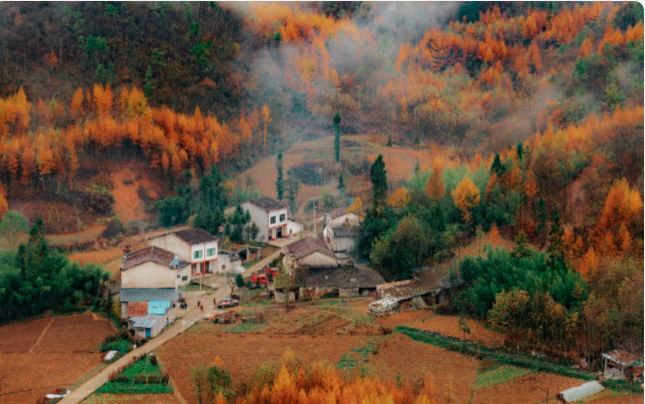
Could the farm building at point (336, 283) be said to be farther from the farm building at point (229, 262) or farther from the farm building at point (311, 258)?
the farm building at point (229, 262)

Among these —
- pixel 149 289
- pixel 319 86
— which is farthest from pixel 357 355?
pixel 319 86

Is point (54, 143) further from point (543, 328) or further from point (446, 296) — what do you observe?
point (543, 328)

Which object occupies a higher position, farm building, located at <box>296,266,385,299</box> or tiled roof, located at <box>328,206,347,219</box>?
tiled roof, located at <box>328,206,347,219</box>

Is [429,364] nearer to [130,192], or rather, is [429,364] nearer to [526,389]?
[526,389]

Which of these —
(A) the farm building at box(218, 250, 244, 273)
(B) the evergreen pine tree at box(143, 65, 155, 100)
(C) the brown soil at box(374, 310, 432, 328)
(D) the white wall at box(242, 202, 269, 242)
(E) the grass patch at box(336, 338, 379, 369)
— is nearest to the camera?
(E) the grass patch at box(336, 338, 379, 369)

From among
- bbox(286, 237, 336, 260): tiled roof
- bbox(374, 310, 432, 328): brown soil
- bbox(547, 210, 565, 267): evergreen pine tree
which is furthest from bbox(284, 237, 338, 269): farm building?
bbox(547, 210, 565, 267): evergreen pine tree

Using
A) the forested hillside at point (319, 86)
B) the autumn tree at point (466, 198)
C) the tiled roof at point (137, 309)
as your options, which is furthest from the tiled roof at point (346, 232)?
the tiled roof at point (137, 309)

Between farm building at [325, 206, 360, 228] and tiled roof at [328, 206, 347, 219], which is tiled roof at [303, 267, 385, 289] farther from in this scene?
tiled roof at [328, 206, 347, 219]
